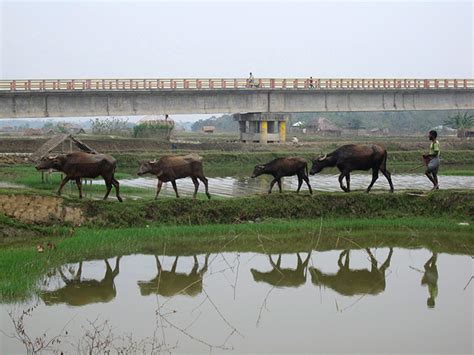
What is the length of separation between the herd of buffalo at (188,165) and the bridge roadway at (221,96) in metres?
21.1

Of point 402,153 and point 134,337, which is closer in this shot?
point 134,337

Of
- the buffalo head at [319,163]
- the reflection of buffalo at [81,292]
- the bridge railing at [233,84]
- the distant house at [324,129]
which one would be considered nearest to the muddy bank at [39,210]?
the reflection of buffalo at [81,292]

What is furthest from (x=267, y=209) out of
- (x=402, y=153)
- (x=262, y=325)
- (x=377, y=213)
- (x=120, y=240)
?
(x=402, y=153)

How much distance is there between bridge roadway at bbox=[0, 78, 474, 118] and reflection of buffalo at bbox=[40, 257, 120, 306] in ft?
90.1

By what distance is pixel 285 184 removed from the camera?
23.2m

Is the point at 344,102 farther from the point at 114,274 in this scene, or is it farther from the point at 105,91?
the point at 114,274

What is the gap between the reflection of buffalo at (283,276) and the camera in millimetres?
9992

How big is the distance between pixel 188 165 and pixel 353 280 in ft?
24.7

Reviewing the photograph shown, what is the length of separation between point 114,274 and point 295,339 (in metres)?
4.07

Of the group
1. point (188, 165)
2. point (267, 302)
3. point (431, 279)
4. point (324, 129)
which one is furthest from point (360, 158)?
point (324, 129)

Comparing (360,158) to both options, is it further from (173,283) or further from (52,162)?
(173,283)

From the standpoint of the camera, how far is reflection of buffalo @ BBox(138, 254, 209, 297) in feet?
30.6

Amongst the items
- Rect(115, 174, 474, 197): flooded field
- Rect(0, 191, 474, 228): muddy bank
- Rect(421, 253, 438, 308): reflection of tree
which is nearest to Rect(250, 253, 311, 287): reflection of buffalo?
Rect(421, 253, 438, 308): reflection of tree

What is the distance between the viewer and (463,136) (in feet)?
166
